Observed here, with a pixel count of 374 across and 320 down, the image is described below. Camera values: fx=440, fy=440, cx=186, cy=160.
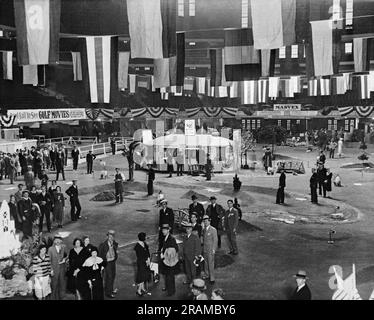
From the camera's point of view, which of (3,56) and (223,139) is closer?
(3,56)

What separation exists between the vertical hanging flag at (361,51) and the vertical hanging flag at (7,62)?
8383 millimetres

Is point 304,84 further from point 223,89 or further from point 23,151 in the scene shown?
point 23,151

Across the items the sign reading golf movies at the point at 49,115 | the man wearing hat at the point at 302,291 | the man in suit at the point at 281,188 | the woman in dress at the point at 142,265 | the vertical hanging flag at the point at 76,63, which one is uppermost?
the vertical hanging flag at the point at 76,63

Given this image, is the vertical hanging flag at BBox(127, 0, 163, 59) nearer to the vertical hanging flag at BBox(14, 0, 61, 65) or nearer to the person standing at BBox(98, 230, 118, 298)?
the vertical hanging flag at BBox(14, 0, 61, 65)

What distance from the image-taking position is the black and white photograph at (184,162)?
817 centimetres

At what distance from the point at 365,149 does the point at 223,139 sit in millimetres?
3767

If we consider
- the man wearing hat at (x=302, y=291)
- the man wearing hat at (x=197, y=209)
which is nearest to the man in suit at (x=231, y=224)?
the man wearing hat at (x=197, y=209)

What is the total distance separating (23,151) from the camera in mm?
10797

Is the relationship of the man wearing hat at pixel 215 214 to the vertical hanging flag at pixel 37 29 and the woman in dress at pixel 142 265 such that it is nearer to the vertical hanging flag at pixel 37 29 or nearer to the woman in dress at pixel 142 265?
the woman in dress at pixel 142 265

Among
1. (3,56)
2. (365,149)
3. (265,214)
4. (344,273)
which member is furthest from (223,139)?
(3,56)

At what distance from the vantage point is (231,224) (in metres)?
9.03

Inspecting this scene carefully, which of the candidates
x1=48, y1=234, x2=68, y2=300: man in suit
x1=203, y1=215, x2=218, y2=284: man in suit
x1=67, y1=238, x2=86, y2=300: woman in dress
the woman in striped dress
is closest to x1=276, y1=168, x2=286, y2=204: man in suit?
x1=203, y1=215, x2=218, y2=284: man in suit

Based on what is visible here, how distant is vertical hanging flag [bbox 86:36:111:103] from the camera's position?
9609 mm

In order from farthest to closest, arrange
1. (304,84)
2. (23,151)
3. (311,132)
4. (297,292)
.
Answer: (304,84) < (311,132) < (23,151) < (297,292)
